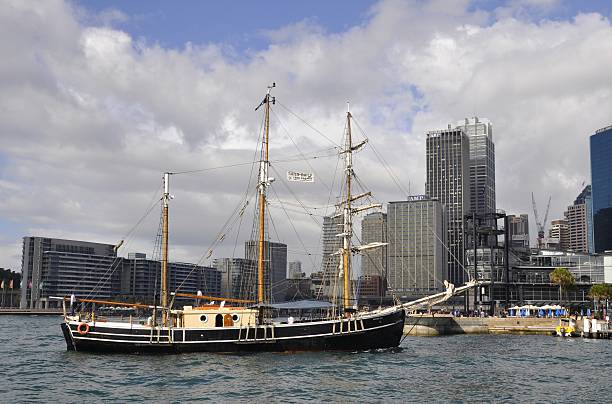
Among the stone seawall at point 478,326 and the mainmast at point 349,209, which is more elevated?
the mainmast at point 349,209

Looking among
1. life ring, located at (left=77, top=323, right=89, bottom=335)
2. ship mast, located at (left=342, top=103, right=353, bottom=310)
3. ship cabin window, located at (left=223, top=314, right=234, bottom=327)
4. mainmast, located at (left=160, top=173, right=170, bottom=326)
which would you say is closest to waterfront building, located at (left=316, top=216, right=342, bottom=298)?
ship mast, located at (left=342, top=103, right=353, bottom=310)

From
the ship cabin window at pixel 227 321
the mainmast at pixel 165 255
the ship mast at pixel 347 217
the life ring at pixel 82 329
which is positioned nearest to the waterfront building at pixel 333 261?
the ship mast at pixel 347 217

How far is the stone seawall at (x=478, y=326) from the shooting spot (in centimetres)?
11956

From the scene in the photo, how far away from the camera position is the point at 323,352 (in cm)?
6744

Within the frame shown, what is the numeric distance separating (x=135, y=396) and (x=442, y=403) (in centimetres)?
2022

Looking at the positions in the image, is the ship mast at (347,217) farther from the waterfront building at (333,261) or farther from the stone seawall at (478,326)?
the stone seawall at (478,326)

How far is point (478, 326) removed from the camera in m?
125

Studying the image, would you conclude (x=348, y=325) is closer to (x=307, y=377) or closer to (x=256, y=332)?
(x=256, y=332)

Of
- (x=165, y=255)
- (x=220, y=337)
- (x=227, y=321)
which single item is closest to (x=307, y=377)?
(x=220, y=337)

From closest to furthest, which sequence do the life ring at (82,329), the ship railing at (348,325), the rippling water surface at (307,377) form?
the rippling water surface at (307,377) < the life ring at (82,329) < the ship railing at (348,325)

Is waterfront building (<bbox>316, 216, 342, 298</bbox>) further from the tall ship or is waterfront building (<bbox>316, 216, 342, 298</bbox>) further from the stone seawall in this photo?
the stone seawall

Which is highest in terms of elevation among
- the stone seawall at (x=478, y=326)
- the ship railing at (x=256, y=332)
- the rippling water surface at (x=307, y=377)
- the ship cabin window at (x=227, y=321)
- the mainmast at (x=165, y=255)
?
the mainmast at (x=165, y=255)

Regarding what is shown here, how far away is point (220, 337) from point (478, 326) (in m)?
73.0

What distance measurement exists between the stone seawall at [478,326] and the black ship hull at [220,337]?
52.5 m
